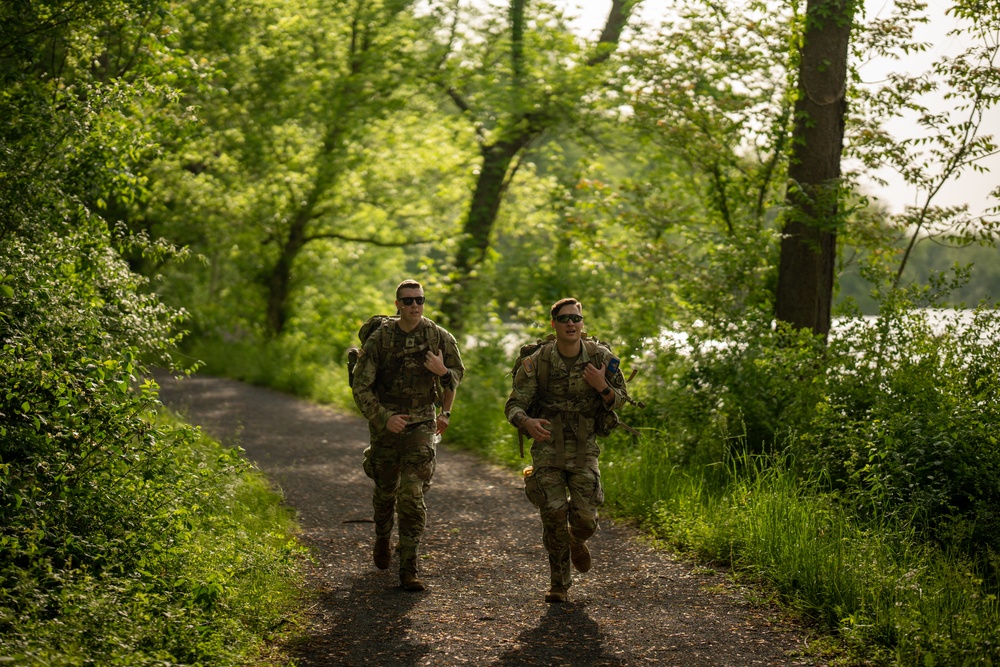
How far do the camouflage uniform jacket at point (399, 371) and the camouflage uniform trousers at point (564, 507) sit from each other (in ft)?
3.53

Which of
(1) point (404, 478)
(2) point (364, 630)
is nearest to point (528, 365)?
(1) point (404, 478)

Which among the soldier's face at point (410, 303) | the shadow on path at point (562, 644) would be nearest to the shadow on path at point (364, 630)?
the shadow on path at point (562, 644)

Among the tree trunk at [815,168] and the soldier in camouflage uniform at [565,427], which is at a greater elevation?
the tree trunk at [815,168]

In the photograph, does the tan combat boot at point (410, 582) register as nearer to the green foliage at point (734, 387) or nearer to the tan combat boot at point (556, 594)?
the tan combat boot at point (556, 594)

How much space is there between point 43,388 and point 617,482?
579cm

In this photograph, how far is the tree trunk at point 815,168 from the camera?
38.6 ft

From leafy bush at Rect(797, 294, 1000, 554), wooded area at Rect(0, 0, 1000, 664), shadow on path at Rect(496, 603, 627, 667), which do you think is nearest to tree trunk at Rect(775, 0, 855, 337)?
wooded area at Rect(0, 0, 1000, 664)

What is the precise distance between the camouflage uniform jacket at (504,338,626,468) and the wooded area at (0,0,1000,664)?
1666mm

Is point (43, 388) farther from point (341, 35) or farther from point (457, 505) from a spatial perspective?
point (341, 35)

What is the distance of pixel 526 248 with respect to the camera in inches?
832

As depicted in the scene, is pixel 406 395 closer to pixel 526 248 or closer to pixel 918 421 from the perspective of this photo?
pixel 918 421

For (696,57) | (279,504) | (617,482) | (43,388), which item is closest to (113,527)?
(43,388)

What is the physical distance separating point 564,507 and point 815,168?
22.4 feet

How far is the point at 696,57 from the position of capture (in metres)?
13.8
